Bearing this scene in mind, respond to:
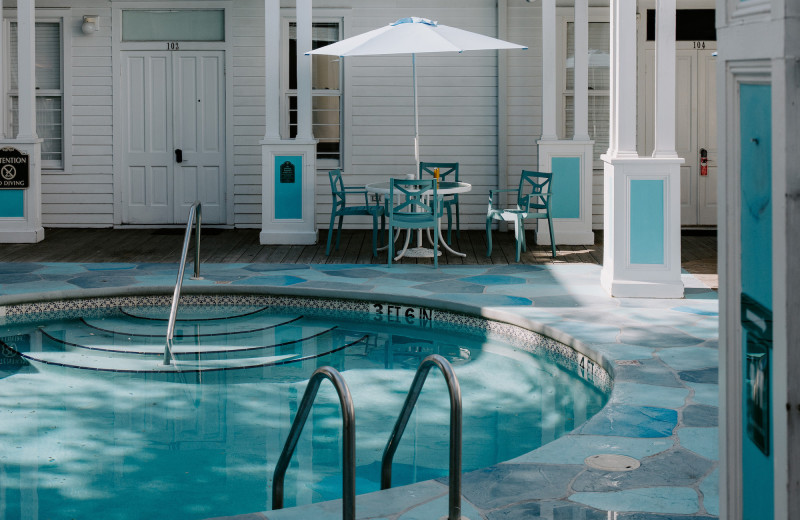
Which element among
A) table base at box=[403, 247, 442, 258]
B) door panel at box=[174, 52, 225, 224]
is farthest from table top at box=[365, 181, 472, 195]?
door panel at box=[174, 52, 225, 224]

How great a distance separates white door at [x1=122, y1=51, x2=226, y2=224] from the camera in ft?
40.1

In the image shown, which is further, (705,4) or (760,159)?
(705,4)

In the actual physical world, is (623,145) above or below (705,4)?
below

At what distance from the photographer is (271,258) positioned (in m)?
10.2

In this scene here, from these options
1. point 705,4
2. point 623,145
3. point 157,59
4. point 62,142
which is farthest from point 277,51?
point 705,4

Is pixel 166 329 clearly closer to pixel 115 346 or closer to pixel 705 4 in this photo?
pixel 115 346

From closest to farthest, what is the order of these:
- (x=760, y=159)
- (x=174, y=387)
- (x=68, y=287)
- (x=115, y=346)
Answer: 1. (x=760, y=159)
2. (x=174, y=387)
3. (x=115, y=346)
4. (x=68, y=287)

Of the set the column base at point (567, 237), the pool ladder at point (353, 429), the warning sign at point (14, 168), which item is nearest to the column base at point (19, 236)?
the warning sign at point (14, 168)

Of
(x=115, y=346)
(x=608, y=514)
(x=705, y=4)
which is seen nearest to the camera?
(x=608, y=514)

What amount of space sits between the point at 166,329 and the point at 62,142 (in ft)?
17.6

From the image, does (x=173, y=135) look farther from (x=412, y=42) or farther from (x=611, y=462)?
(x=611, y=462)

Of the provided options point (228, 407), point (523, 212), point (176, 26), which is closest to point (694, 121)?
point (523, 212)

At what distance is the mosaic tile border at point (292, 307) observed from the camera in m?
7.34

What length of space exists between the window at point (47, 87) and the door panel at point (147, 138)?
0.80 m
